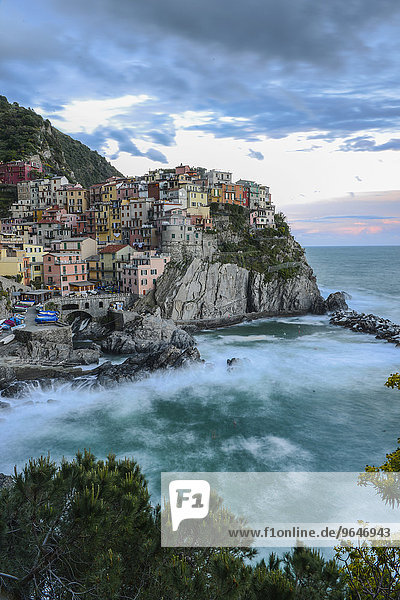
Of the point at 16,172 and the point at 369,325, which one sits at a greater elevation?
the point at 16,172

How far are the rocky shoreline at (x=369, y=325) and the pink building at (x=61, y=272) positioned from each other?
3576 centimetres

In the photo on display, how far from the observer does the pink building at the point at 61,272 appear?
5478 cm

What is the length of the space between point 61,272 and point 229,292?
24.1m

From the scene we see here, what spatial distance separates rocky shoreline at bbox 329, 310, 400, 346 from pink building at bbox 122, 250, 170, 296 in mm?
26011

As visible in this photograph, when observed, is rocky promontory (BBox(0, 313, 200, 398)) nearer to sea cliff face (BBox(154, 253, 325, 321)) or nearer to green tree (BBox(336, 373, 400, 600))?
sea cliff face (BBox(154, 253, 325, 321))

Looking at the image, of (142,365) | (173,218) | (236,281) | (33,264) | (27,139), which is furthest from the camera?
(27,139)

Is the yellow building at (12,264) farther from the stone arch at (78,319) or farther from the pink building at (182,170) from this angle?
the pink building at (182,170)

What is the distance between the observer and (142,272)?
55031mm

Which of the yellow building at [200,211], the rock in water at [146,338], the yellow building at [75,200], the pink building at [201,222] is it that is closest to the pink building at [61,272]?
the rock in water at [146,338]

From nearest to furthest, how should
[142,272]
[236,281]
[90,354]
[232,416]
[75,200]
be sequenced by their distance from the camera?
[232,416] < [90,354] < [142,272] < [236,281] < [75,200]

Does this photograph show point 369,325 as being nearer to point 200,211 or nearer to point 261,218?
point 261,218

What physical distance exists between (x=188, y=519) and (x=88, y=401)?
22.9 meters

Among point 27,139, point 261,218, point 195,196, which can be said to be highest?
point 27,139

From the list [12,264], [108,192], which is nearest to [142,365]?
[12,264]
